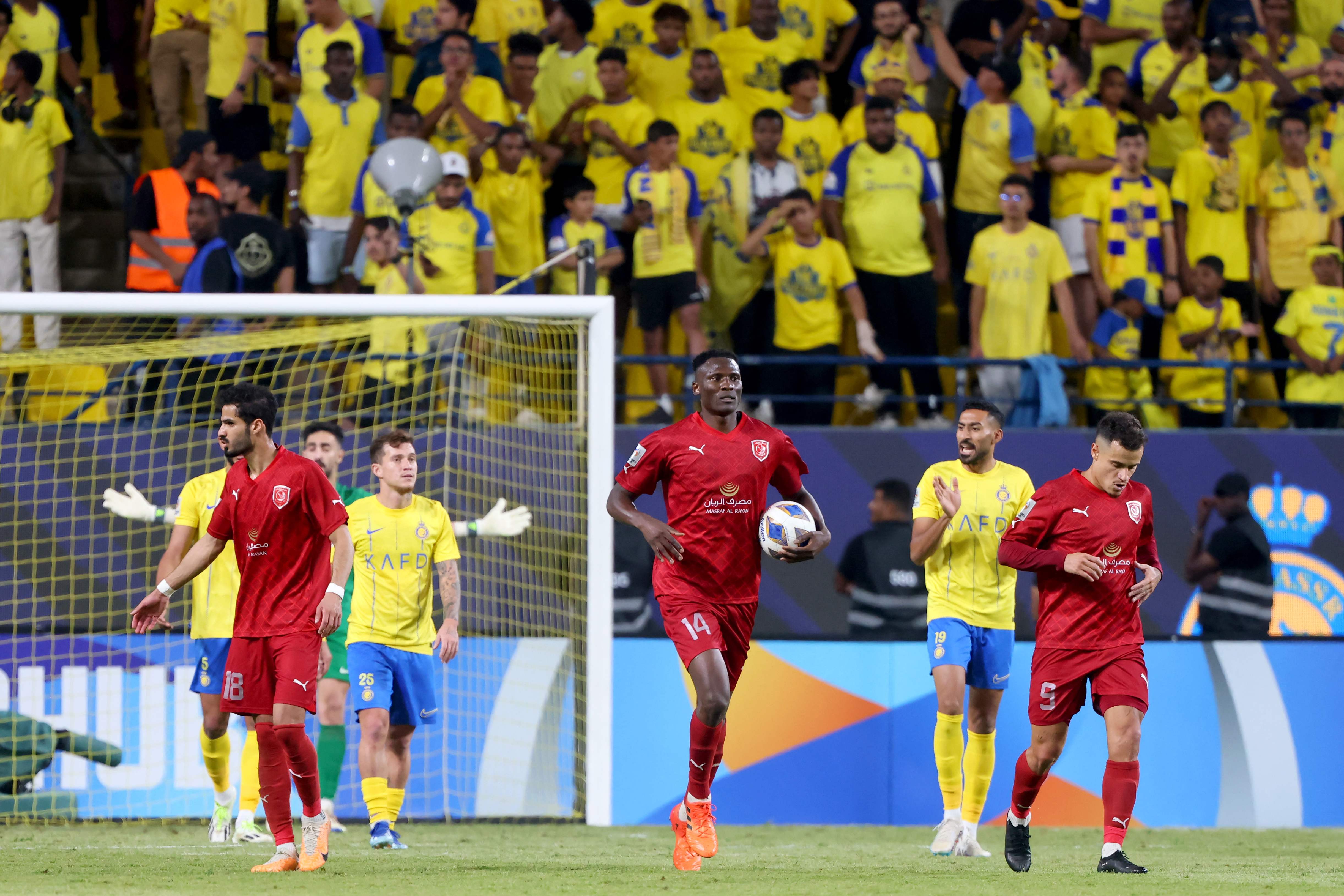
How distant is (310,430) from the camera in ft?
27.5

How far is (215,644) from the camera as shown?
833cm

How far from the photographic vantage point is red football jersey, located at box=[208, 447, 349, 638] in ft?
21.1

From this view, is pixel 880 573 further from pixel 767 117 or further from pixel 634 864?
pixel 634 864

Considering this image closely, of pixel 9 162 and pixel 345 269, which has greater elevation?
pixel 9 162

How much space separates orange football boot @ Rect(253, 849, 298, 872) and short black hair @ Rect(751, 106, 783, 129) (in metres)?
6.89

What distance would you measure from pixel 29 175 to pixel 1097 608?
8616mm

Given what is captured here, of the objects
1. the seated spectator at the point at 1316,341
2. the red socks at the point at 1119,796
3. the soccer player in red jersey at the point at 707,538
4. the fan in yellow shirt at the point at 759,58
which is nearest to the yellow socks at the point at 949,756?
the red socks at the point at 1119,796

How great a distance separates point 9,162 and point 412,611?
5.96 m

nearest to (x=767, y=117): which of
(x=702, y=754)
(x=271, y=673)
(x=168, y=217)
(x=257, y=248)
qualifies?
(x=257, y=248)

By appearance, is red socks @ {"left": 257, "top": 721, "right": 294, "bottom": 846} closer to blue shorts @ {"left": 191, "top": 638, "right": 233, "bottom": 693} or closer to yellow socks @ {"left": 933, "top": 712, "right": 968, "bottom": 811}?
blue shorts @ {"left": 191, "top": 638, "right": 233, "bottom": 693}

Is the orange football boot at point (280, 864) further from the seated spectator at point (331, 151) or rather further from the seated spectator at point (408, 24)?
the seated spectator at point (408, 24)

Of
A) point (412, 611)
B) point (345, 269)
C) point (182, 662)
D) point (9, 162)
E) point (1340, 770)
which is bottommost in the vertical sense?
point (1340, 770)

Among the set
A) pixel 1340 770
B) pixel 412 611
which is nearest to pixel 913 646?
pixel 1340 770

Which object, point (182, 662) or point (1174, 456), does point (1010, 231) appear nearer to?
point (1174, 456)
